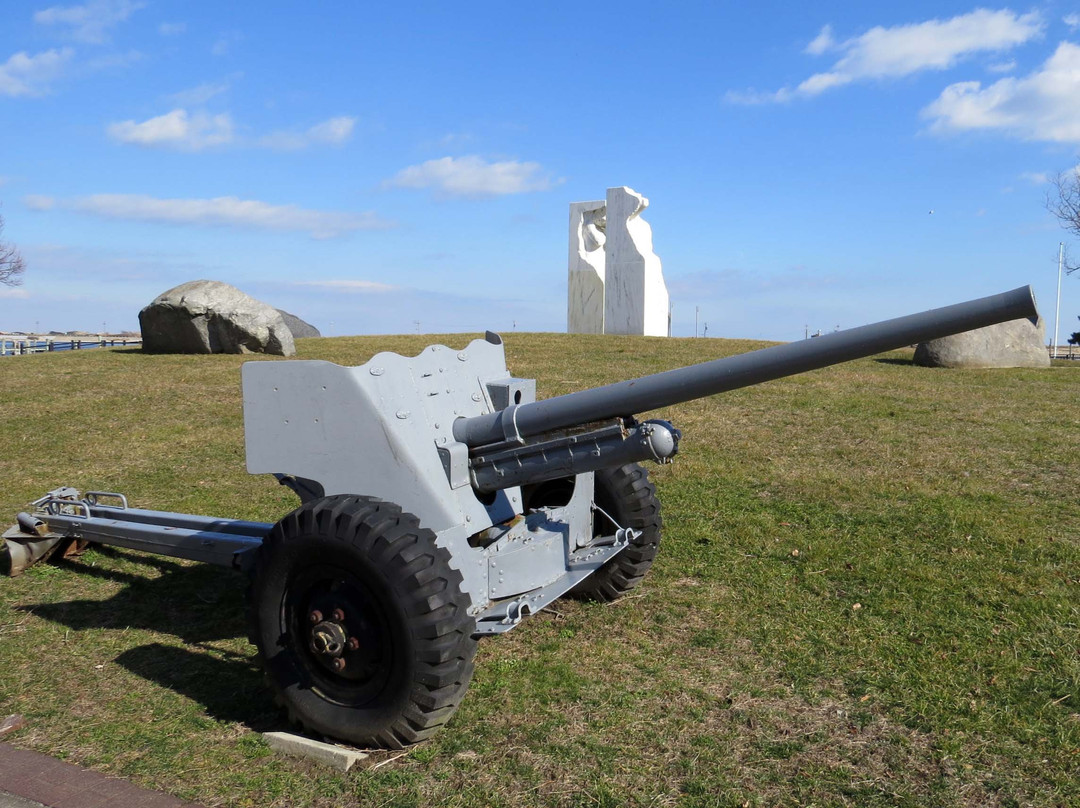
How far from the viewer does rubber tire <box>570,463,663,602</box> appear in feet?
16.8

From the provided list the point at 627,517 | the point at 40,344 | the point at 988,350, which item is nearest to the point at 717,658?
the point at 627,517

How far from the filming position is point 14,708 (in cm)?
419

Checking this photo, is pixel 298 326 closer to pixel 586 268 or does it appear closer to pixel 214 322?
pixel 586 268

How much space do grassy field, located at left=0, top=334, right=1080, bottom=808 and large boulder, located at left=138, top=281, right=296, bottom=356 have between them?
25.6ft

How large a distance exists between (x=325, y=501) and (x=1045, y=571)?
4489 mm

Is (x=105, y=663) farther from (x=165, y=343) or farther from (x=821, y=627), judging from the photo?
(x=165, y=343)

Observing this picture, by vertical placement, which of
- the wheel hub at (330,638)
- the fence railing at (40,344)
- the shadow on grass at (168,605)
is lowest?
the shadow on grass at (168,605)

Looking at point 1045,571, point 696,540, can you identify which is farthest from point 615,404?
point 1045,571

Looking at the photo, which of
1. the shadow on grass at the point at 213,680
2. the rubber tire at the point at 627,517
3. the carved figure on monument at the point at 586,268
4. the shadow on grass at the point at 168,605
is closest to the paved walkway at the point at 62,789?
the shadow on grass at the point at 213,680

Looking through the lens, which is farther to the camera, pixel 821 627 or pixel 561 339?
pixel 561 339

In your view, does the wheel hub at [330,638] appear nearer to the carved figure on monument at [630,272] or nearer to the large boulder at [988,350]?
the large boulder at [988,350]

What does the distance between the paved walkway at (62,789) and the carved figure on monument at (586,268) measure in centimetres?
2365

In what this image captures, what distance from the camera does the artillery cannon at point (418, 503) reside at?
349 cm

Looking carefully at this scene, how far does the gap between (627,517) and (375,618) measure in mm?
1897
